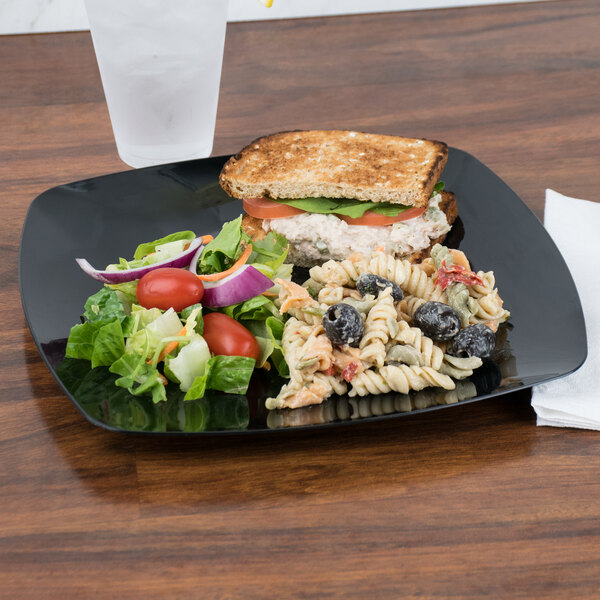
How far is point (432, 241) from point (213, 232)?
0.70m

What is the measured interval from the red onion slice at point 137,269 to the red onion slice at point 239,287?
0.50 ft

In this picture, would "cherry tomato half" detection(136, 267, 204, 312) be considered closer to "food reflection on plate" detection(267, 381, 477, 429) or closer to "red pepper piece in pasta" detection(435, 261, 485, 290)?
"food reflection on plate" detection(267, 381, 477, 429)

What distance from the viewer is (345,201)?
2555mm

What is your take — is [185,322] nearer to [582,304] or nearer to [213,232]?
[213,232]

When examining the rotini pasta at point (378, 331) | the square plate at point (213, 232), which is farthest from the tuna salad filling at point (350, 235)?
the rotini pasta at point (378, 331)

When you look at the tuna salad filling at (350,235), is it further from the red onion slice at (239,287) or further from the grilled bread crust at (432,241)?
the red onion slice at (239,287)

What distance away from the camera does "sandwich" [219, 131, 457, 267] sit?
8.20 feet

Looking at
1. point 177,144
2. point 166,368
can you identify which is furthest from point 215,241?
point 177,144

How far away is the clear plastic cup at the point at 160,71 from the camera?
2434 millimetres

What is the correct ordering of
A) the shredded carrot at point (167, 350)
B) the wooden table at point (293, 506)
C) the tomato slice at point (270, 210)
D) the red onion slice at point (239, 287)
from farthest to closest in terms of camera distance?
the tomato slice at point (270, 210) → the red onion slice at point (239, 287) → the shredded carrot at point (167, 350) → the wooden table at point (293, 506)

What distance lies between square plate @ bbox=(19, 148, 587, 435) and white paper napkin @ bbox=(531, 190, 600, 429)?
0.06m

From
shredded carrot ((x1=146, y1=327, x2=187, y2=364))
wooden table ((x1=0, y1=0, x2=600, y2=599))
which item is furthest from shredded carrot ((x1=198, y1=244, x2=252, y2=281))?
wooden table ((x1=0, y1=0, x2=600, y2=599))

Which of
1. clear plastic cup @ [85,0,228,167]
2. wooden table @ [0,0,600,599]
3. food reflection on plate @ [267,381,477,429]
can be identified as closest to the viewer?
wooden table @ [0,0,600,599]

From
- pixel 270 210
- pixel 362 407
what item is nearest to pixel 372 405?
pixel 362 407
